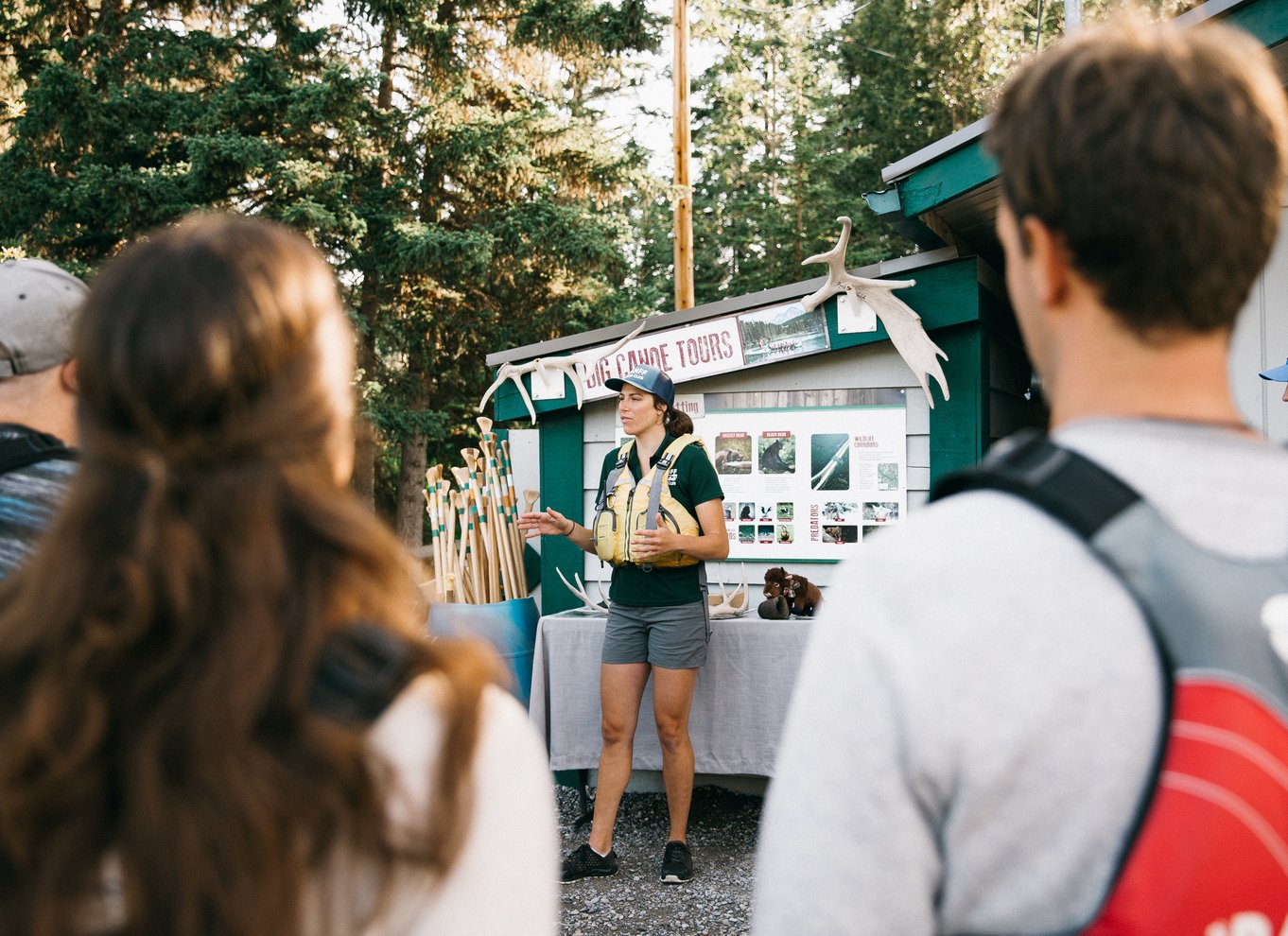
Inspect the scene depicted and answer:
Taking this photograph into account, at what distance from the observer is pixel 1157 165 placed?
0.93m

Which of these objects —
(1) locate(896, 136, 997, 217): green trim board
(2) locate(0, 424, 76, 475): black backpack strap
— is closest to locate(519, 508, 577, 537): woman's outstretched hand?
(1) locate(896, 136, 997, 217): green trim board

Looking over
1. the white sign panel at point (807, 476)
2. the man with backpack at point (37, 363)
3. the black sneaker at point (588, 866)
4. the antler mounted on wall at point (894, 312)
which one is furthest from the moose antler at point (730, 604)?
the man with backpack at point (37, 363)

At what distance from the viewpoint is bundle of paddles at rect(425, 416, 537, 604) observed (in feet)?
19.9

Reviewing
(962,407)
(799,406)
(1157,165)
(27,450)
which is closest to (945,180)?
(962,407)

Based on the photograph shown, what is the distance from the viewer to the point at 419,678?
85 cm

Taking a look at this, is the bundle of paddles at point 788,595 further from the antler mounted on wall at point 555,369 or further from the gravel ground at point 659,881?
the antler mounted on wall at point 555,369

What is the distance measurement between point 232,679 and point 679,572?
388 cm

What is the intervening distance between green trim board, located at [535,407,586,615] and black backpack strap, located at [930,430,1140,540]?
5426 mm

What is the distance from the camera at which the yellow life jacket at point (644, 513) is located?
455cm

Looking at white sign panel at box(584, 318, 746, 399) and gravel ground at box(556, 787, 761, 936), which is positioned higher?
white sign panel at box(584, 318, 746, 399)

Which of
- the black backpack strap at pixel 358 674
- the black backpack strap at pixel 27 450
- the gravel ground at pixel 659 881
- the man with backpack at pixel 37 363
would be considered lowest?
the gravel ground at pixel 659 881

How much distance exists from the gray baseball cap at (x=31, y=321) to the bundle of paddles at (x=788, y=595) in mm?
3886

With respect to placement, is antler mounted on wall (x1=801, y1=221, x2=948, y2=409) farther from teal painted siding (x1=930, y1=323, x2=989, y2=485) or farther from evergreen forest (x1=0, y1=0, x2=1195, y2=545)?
evergreen forest (x1=0, y1=0, x2=1195, y2=545)

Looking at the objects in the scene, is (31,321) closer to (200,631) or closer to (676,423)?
(200,631)
